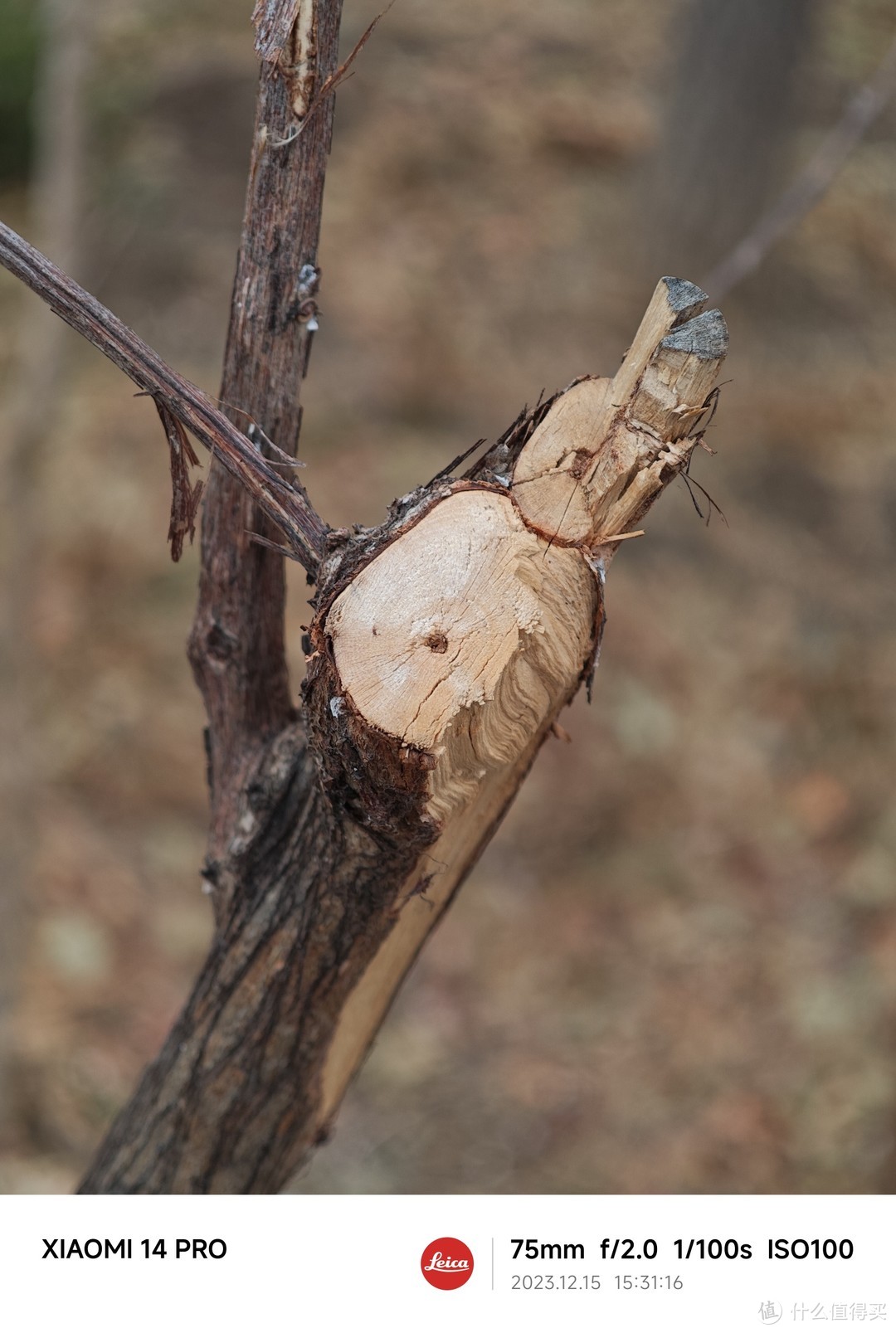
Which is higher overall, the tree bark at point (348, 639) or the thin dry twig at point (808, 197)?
the thin dry twig at point (808, 197)

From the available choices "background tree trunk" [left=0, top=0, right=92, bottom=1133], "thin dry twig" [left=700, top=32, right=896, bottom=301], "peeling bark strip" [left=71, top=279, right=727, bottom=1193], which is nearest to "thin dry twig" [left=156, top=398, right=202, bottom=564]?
"peeling bark strip" [left=71, top=279, right=727, bottom=1193]

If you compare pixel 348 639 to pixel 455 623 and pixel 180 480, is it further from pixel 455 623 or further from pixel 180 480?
pixel 180 480

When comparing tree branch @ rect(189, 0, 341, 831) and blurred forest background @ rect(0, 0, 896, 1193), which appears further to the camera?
blurred forest background @ rect(0, 0, 896, 1193)
